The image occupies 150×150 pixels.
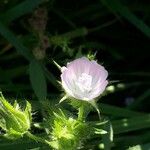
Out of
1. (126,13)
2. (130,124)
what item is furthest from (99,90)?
(126,13)

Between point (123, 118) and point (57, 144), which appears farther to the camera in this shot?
point (123, 118)

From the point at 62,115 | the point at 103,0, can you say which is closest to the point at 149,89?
the point at 103,0

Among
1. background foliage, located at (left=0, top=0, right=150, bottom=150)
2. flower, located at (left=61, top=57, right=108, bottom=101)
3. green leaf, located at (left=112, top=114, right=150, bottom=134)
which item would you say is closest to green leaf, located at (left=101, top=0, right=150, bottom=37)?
background foliage, located at (left=0, top=0, right=150, bottom=150)

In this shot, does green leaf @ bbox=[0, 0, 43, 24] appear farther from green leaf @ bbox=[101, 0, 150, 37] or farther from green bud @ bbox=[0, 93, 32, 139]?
green bud @ bbox=[0, 93, 32, 139]

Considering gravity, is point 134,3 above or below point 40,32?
above

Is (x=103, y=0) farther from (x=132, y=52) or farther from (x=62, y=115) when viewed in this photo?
(x=62, y=115)

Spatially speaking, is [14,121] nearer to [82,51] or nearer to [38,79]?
[38,79]

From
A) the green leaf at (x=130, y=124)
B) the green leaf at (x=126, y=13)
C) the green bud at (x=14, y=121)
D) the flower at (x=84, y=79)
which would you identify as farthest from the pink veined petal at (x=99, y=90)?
the green leaf at (x=126, y=13)
